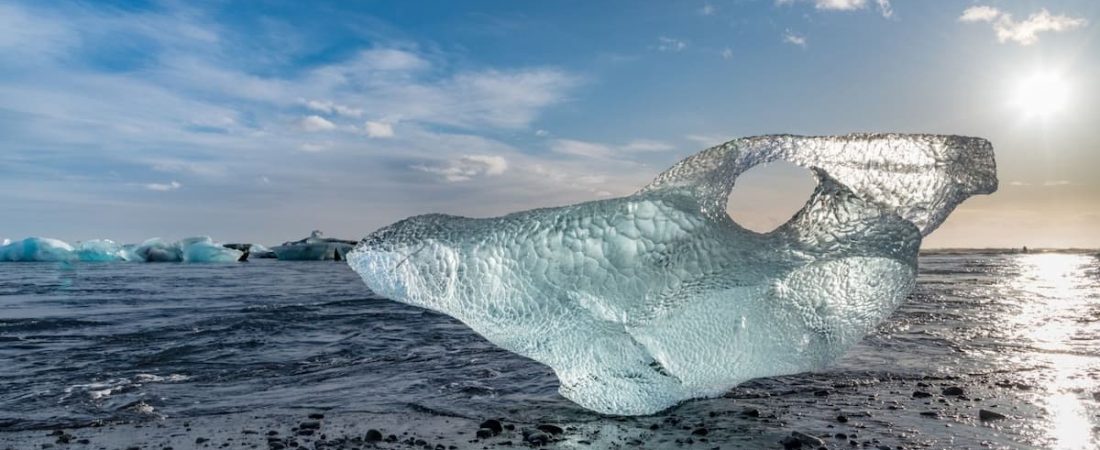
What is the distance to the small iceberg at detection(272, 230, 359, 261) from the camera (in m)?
46.7

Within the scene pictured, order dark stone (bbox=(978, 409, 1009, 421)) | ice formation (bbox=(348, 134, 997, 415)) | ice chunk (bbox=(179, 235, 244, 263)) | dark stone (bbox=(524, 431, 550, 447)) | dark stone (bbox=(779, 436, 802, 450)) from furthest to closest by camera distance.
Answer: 1. ice chunk (bbox=(179, 235, 244, 263))
2. dark stone (bbox=(978, 409, 1009, 421))
3. ice formation (bbox=(348, 134, 997, 415))
4. dark stone (bbox=(524, 431, 550, 447))
5. dark stone (bbox=(779, 436, 802, 450))

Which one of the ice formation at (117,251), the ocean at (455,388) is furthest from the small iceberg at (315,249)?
the ocean at (455,388)

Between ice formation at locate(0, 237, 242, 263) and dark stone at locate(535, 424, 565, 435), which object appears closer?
dark stone at locate(535, 424, 565, 435)

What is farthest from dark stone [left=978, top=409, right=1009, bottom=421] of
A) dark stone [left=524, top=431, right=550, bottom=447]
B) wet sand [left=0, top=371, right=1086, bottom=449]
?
dark stone [left=524, top=431, right=550, bottom=447]

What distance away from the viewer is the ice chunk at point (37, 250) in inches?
1570

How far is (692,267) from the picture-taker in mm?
4984

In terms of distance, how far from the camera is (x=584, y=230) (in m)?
4.85

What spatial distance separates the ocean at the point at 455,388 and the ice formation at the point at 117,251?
103 ft

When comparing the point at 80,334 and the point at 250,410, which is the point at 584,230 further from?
the point at 80,334

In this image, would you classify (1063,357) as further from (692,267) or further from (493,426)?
(493,426)

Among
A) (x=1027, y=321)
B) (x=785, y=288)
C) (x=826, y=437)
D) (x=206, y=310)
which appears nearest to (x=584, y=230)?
(x=785, y=288)

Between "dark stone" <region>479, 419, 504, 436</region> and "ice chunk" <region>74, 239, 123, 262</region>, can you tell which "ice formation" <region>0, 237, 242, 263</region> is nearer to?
"ice chunk" <region>74, 239, 123, 262</region>

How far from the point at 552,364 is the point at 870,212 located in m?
2.45

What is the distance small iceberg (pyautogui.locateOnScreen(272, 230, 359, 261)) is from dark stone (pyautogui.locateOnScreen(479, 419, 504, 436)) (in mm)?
42719
